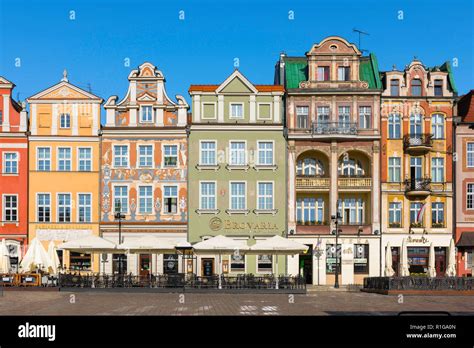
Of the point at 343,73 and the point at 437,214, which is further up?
the point at 343,73

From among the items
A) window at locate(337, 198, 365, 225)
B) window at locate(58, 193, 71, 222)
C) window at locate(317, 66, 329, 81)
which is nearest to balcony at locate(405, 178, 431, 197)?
window at locate(337, 198, 365, 225)

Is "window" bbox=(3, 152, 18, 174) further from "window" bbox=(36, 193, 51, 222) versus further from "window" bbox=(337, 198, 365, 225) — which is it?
"window" bbox=(337, 198, 365, 225)

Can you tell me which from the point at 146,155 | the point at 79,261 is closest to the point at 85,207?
the point at 79,261

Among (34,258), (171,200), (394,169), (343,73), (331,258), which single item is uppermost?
(343,73)

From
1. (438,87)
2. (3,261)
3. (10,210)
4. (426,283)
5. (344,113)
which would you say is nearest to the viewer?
(426,283)

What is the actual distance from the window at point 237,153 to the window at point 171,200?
4250mm

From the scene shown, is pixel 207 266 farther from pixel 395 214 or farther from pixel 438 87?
pixel 438 87

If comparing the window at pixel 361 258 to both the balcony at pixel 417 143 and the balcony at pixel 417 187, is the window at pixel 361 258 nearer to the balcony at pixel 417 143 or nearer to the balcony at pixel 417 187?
the balcony at pixel 417 187

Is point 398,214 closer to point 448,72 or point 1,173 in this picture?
point 448,72

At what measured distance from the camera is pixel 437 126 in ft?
155

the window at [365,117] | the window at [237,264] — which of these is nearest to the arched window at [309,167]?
the window at [365,117]

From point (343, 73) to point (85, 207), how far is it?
1919 centimetres

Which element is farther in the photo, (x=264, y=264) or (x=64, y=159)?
(x=64, y=159)
